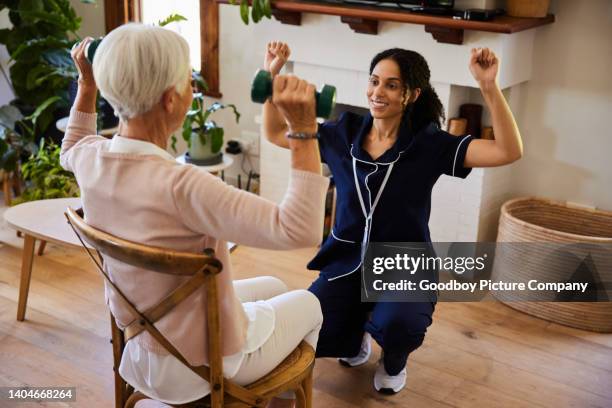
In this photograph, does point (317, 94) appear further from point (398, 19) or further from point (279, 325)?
point (398, 19)

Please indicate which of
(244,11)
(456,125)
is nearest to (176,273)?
(456,125)

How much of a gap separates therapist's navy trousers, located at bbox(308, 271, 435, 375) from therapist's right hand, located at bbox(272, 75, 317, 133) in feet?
3.60

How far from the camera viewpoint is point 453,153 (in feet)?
7.48

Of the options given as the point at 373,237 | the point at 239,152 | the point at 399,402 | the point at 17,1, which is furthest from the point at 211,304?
the point at 17,1

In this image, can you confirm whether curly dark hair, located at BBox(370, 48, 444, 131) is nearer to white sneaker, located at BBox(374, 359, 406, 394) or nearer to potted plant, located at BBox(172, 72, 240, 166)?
white sneaker, located at BBox(374, 359, 406, 394)

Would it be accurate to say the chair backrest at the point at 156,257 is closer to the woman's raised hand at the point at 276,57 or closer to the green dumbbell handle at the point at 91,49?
the green dumbbell handle at the point at 91,49

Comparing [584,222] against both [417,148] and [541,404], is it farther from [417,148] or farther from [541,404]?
[417,148]

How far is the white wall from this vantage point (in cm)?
309

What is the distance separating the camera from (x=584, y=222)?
3236 mm

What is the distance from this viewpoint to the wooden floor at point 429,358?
8.13ft

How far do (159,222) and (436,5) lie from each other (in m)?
1.92

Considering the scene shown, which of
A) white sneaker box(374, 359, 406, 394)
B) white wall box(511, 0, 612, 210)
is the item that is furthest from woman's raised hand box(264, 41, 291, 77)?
white wall box(511, 0, 612, 210)

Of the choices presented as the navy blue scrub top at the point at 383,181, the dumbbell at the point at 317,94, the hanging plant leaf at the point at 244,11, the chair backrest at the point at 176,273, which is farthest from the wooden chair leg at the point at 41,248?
the dumbbell at the point at 317,94

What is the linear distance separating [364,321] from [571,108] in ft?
4.52
